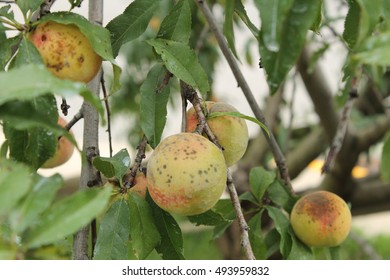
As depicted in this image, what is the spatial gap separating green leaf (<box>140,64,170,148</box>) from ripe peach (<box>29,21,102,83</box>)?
113mm

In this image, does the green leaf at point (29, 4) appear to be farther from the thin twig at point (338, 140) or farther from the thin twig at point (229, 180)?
the thin twig at point (338, 140)

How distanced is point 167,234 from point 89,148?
0.14 metres

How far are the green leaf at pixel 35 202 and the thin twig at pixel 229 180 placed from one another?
221 mm

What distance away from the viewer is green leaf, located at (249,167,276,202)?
0.88m

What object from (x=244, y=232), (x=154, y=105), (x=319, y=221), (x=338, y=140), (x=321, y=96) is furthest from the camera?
(x=321, y=96)

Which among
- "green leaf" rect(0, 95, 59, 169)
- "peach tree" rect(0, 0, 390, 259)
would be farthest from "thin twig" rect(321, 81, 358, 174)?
"green leaf" rect(0, 95, 59, 169)

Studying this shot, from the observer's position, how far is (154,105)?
73 cm

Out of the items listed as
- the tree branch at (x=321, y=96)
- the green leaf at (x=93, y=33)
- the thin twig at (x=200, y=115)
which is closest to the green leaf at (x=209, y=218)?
the thin twig at (x=200, y=115)

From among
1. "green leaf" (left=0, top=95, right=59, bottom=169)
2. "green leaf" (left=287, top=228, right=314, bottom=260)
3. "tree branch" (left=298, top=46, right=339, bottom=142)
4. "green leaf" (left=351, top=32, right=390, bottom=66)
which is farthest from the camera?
"tree branch" (left=298, top=46, right=339, bottom=142)

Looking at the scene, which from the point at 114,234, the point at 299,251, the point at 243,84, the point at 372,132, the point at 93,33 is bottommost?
the point at 372,132

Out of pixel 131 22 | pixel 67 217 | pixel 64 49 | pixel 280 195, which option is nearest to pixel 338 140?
pixel 280 195

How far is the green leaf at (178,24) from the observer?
0.72 meters

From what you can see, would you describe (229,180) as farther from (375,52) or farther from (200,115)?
(375,52)

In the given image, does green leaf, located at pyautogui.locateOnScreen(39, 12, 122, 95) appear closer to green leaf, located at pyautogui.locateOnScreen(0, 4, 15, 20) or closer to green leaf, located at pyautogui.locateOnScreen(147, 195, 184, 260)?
green leaf, located at pyautogui.locateOnScreen(0, 4, 15, 20)
